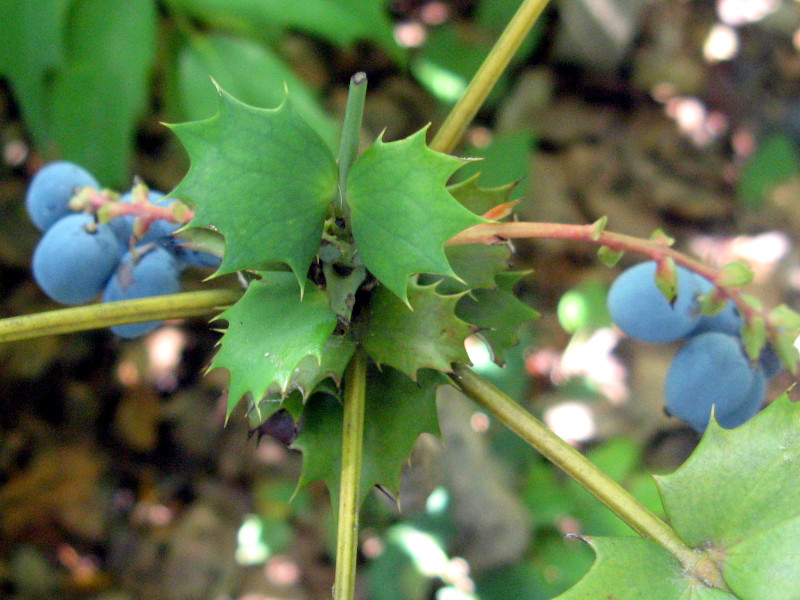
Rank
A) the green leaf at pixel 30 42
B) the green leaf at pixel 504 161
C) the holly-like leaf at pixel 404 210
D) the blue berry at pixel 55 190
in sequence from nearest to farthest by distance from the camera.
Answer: the holly-like leaf at pixel 404 210 → the blue berry at pixel 55 190 → the green leaf at pixel 30 42 → the green leaf at pixel 504 161

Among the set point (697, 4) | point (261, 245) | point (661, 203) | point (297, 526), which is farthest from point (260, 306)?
point (697, 4)

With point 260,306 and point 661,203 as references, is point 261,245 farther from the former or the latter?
point 661,203

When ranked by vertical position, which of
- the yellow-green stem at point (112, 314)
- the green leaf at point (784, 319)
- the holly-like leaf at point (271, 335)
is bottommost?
the yellow-green stem at point (112, 314)

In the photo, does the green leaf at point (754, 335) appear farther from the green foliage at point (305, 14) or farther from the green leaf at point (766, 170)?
the green leaf at point (766, 170)

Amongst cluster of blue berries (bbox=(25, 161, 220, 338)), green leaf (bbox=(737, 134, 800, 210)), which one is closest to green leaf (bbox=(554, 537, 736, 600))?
cluster of blue berries (bbox=(25, 161, 220, 338))

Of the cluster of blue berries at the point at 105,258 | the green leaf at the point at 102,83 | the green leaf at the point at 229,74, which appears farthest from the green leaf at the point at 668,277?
the green leaf at the point at 102,83
